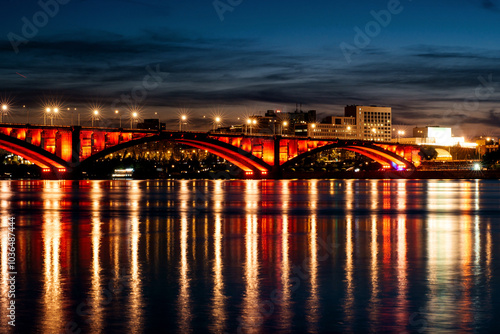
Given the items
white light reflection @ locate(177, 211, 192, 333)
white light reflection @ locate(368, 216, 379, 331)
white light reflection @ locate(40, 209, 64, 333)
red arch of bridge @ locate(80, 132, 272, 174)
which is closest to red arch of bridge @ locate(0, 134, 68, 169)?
red arch of bridge @ locate(80, 132, 272, 174)

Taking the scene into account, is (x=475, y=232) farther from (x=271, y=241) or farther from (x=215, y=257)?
(x=215, y=257)

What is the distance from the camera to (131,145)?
4938 inches

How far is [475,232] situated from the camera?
25.7m

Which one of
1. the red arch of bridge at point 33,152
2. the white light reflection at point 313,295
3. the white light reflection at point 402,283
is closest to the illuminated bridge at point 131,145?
the red arch of bridge at point 33,152

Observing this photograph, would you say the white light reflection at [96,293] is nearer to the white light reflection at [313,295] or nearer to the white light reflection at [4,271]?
the white light reflection at [4,271]

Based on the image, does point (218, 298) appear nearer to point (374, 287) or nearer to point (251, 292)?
point (251, 292)

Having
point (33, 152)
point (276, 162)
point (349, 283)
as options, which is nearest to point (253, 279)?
point (349, 283)

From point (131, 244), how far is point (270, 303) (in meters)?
9.88

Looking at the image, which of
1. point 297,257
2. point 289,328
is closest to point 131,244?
point 297,257

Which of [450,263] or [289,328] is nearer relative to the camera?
[289,328]

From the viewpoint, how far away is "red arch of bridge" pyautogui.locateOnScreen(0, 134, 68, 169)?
10994 cm

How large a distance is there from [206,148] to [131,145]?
70.8ft

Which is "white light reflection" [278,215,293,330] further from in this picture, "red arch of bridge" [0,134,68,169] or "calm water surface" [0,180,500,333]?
"red arch of bridge" [0,134,68,169]

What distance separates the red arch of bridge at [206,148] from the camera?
123150 millimetres
